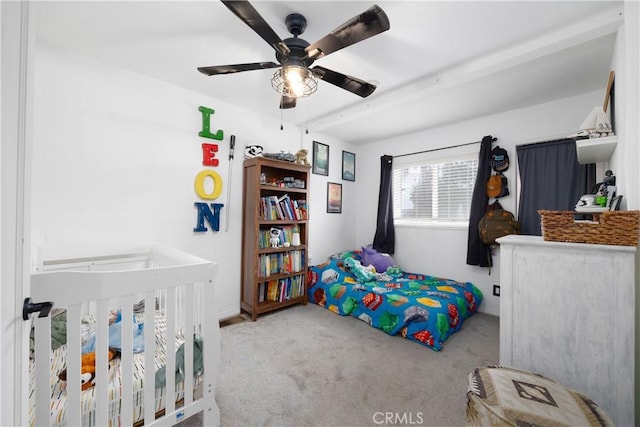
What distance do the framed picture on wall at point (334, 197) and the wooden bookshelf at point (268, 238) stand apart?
2.50ft

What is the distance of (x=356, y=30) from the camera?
Answer: 1243 mm

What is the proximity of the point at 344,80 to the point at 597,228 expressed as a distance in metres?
1.56

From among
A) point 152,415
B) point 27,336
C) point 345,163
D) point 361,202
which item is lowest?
point 152,415

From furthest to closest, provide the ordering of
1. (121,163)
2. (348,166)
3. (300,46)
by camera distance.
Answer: (348,166) < (121,163) < (300,46)

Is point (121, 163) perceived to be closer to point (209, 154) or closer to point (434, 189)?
point (209, 154)

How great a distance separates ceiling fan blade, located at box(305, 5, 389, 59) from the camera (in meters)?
1.14

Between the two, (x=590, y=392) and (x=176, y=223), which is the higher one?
(x=176, y=223)

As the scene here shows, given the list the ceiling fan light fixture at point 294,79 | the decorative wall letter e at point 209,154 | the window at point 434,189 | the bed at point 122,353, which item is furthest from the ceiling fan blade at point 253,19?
the window at point 434,189

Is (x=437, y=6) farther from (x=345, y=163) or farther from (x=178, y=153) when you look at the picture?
(x=345, y=163)

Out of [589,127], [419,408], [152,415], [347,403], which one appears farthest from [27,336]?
[589,127]

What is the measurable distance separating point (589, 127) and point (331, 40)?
5.23ft

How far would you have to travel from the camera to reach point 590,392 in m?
1.21

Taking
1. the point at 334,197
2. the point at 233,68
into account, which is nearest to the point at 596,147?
the point at 233,68

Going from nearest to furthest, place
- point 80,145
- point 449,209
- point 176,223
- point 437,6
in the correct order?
point 437,6, point 80,145, point 176,223, point 449,209
